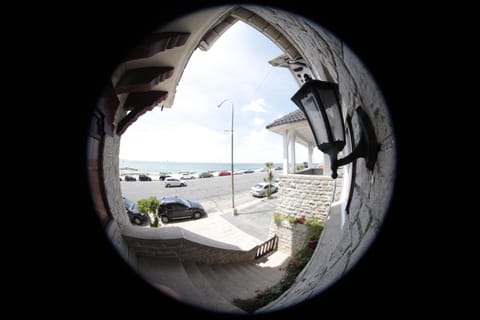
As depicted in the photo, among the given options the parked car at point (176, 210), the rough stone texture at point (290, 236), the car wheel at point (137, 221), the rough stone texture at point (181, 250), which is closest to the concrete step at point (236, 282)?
the rough stone texture at point (181, 250)

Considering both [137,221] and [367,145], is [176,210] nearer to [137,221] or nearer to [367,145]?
[137,221]

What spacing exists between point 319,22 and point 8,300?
175cm

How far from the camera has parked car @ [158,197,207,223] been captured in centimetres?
834

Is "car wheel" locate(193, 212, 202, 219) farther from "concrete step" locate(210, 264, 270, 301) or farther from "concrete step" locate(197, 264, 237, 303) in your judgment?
"concrete step" locate(197, 264, 237, 303)

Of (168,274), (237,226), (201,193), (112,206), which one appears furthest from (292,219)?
(201,193)

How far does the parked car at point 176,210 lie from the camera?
8344mm

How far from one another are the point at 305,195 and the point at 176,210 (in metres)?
6.37

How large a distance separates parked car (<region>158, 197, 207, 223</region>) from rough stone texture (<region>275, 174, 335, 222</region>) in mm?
4665

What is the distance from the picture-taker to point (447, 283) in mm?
Result: 604

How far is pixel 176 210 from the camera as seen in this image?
339 inches

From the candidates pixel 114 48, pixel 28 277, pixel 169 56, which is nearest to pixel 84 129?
pixel 114 48

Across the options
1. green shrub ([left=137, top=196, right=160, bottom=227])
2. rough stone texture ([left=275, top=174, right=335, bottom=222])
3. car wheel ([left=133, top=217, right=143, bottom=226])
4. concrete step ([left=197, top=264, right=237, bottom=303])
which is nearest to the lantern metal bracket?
concrete step ([left=197, top=264, right=237, bottom=303])

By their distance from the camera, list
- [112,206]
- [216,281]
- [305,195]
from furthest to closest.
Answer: [305,195]
[216,281]
[112,206]

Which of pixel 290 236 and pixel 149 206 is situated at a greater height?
pixel 149 206
